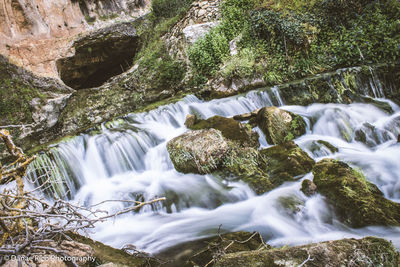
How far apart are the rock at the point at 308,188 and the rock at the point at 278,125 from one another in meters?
2.06

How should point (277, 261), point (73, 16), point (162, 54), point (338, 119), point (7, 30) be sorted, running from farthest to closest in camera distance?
point (73, 16)
point (162, 54)
point (7, 30)
point (338, 119)
point (277, 261)

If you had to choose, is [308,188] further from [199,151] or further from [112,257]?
[112,257]

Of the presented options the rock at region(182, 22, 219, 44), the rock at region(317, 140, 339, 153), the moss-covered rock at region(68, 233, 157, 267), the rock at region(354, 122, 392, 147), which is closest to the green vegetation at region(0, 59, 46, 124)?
the rock at region(182, 22, 219, 44)

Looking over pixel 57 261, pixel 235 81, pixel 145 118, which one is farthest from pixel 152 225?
pixel 235 81

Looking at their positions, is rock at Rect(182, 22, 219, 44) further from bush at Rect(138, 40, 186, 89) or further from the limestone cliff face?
the limestone cliff face

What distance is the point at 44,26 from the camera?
12.5 metres

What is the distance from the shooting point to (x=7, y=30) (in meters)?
10.9

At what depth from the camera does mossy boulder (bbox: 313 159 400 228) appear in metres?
2.93

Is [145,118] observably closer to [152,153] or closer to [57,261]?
[152,153]

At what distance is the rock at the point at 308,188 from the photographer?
3669mm

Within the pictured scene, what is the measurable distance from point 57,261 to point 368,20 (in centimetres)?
1144

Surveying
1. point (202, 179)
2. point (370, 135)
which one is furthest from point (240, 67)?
point (202, 179)

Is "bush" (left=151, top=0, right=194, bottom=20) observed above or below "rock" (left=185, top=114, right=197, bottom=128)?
above

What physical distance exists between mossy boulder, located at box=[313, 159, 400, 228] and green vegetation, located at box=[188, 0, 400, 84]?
236 inches
